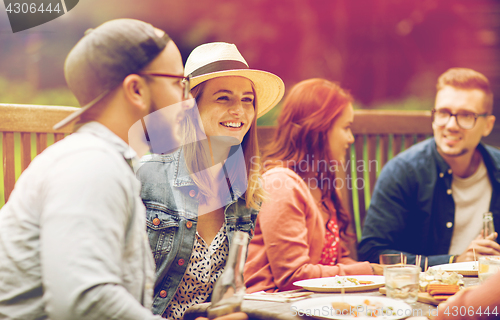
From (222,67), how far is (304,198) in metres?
0.65

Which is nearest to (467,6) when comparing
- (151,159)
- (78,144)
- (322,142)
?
(322,142)

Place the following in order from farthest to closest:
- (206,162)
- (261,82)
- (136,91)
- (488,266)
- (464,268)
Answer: (261,82)
(206,162)
(464,268)
(488,266)
(136,91)

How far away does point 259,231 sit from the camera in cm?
193

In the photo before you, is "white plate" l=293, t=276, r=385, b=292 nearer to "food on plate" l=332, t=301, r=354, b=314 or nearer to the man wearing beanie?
"food on plate" l=332, t=301, r=354, b=314

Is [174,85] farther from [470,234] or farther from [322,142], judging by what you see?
[470,234]

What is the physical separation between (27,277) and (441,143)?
230 cm

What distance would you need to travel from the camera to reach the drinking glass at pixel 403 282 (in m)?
1.18

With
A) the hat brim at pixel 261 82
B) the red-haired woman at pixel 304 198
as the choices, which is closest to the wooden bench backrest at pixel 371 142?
the red-haired woman at pixel 304 198

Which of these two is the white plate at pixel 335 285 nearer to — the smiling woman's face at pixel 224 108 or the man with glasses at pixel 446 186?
the smiling woman's face at pixel 224 108

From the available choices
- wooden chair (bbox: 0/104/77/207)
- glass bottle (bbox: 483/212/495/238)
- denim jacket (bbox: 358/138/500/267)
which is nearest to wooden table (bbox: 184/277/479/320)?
glass bottle (bbox: 483/212/495/238)

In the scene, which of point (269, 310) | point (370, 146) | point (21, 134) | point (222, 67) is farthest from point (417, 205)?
point (21, 134)

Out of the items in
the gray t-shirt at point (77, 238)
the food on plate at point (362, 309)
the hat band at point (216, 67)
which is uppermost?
the hat band at point (216, 67)

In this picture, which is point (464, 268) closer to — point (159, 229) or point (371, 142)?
point (159, 229)

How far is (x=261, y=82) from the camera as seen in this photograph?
1.81 meters
